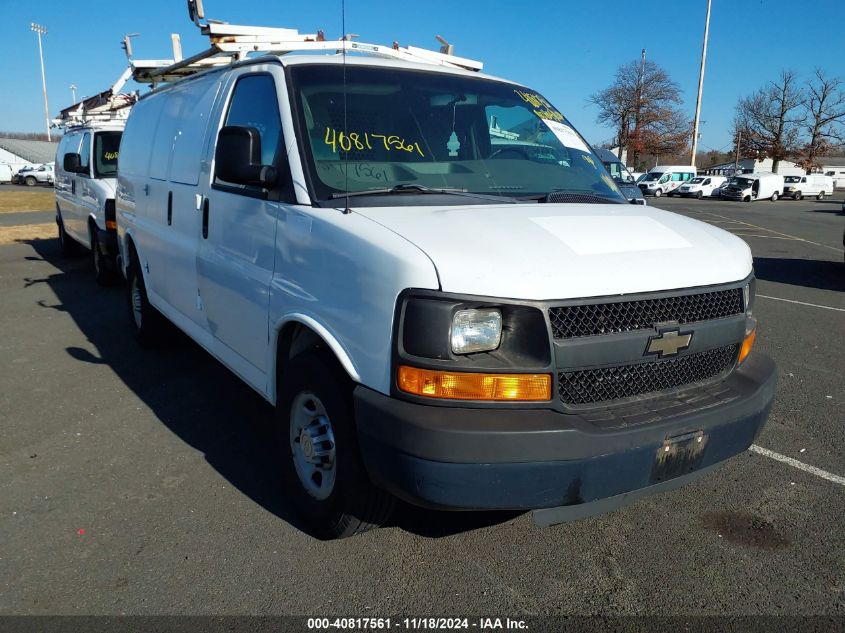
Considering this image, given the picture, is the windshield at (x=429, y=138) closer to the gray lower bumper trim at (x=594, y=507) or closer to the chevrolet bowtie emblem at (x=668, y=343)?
the chevrolet bowtie emblem at (x=668, y=343)

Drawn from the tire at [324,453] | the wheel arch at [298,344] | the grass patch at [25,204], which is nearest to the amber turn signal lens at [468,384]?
the wheel arch at [298,344]

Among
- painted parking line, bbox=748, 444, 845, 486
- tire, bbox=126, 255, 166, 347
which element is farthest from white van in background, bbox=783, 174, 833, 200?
tire, bbox=126, 255, 166, 347

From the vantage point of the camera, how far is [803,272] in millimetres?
12125

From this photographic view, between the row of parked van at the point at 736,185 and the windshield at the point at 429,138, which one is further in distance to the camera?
the row of parked van at the point at 736,185

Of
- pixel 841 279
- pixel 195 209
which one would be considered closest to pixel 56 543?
pixel 195 209

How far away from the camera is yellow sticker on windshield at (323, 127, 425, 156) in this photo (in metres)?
3.26

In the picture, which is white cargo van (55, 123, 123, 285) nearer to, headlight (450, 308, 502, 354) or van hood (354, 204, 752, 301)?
van hood (354, 204, 752, 301)

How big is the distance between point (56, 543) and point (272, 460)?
47.7 inches

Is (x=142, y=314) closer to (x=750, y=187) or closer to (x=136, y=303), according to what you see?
(x=136, y=303)

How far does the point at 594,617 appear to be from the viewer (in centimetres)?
268

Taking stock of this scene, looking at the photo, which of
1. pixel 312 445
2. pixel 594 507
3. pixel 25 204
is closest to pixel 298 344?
pixel 312 445

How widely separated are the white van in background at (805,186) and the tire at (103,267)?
50.6 metres

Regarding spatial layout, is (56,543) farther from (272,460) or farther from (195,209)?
(195,209)

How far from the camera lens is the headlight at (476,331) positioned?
2.43 meters
